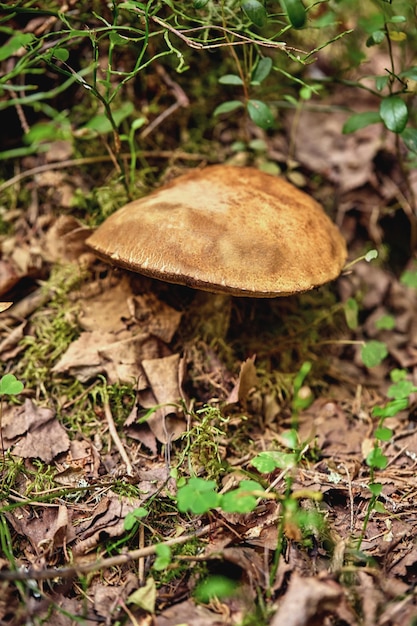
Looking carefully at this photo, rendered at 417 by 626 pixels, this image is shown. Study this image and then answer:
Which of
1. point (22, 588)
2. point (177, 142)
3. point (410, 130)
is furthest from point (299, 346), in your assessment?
point (22, 588)

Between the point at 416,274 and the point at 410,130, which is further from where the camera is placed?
the point at 416,274

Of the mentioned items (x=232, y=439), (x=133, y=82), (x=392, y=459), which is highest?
(x=133, y=82)

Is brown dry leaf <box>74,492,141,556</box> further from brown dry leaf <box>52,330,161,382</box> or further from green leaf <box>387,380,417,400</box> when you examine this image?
green leaf <box>387,380,417,400</box>

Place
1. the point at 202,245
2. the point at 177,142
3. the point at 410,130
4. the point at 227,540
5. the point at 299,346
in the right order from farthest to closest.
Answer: the point at 177,142 < the point at 299,346 < the point at 410,130 < the point at 202,245 < the point at 227,540

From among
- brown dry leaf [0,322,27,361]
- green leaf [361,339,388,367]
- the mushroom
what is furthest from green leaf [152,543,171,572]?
green leaf [361,339,388,367]

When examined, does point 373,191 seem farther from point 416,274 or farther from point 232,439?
point 232,439

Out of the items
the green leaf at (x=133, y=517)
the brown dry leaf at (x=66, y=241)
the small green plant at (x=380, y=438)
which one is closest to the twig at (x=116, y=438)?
the green leaf at (x=133, y=517)

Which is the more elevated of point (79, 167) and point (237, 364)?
point (79, 167)
